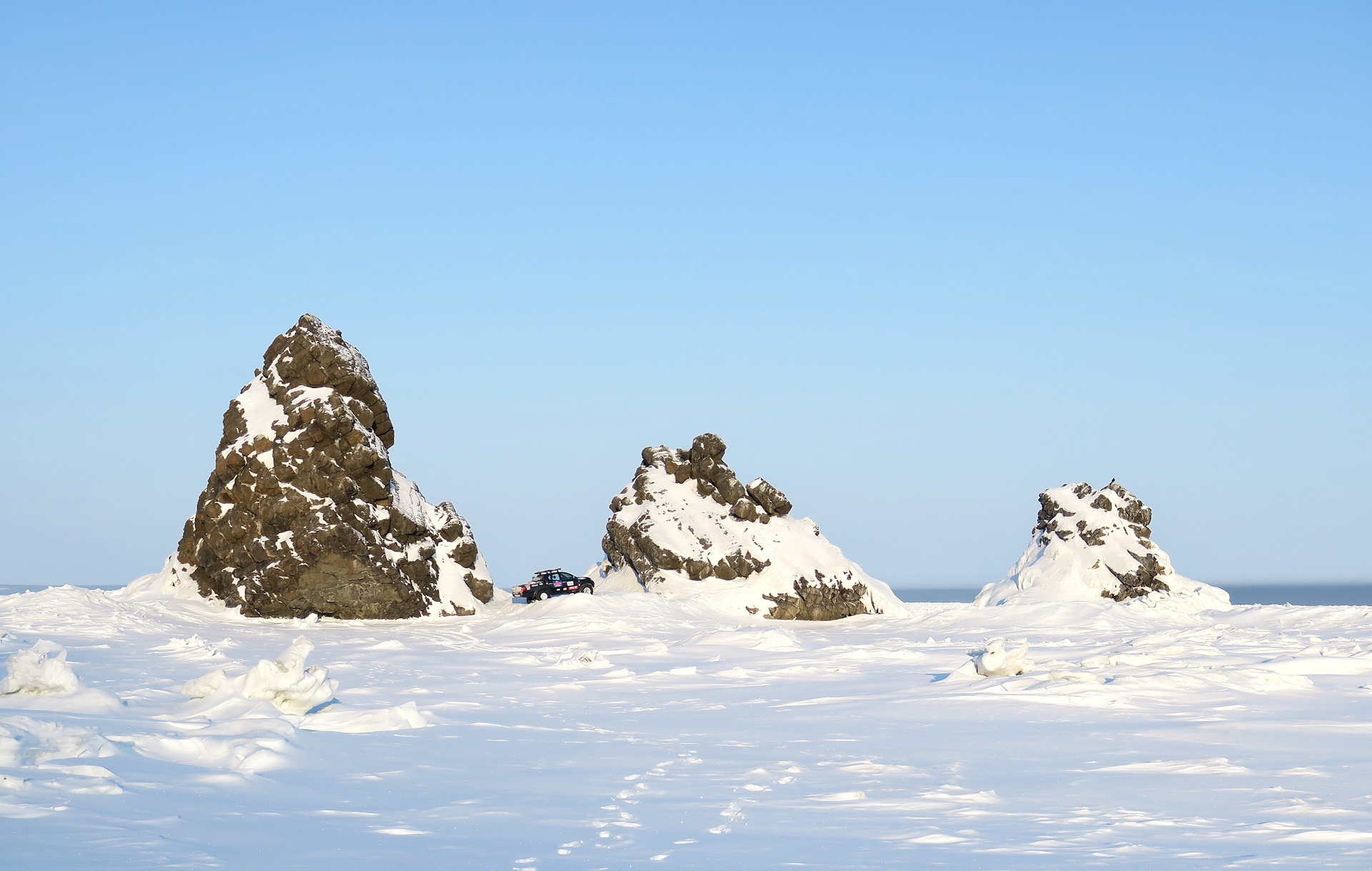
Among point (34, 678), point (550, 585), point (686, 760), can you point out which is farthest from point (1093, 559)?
point (34, 678)

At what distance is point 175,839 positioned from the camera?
19.1 ft

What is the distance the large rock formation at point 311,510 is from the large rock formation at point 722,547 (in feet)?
20.6

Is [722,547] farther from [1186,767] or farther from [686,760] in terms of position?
[1186,767]

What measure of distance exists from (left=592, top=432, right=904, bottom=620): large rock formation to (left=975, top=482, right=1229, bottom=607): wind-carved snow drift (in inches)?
282

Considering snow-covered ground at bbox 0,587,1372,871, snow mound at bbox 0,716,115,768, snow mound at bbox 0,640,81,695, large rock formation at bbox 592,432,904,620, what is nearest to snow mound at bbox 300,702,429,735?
snow-covered ground at bbox 0,587,1372,871

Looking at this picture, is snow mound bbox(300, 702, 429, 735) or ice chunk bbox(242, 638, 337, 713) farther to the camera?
ice chunk bbox(242, 638, 337, 713)

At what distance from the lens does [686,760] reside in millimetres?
9523

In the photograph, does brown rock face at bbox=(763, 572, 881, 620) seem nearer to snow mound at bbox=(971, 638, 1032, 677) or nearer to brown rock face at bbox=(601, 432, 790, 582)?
brown rock face at bbox=(601, 432, 790, 582)

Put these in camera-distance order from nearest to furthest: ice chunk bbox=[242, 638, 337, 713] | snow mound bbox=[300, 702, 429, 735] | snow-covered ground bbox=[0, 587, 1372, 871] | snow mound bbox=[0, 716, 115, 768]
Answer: snow-covered ground bbox=[0, 587, 1372, 871], snow mound bbox=[0, 716, 115, 768], snow mound bbox=[300, 702, 429, 735], ice chunk bbox=[242, 638, 337, 713]

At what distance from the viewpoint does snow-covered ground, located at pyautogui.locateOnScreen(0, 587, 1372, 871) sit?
6.10 meters

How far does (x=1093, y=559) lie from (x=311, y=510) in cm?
2742

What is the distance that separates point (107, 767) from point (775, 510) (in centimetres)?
3062

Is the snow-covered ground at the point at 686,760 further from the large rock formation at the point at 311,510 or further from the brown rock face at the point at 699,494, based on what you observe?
the brown rock face at the point at 699,494

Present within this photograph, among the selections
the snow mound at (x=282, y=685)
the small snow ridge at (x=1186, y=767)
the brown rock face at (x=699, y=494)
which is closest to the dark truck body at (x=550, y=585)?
the brown rock face at (x=699, y=494)
